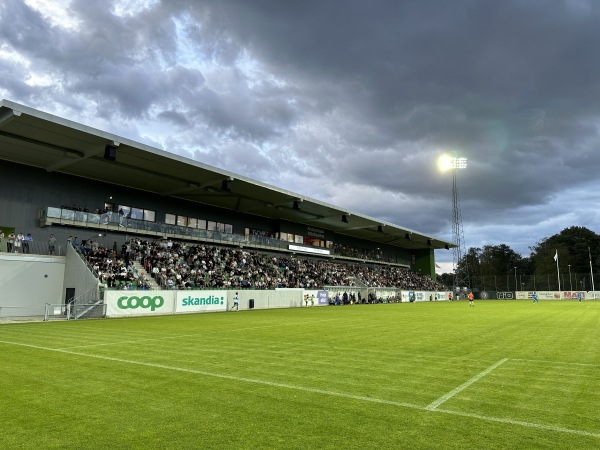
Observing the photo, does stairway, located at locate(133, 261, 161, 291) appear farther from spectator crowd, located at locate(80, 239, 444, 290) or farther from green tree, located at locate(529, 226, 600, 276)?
green tree, located at locate(529, 226, 600, 276)

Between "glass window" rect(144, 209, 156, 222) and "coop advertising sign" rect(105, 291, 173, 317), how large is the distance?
14.1 m

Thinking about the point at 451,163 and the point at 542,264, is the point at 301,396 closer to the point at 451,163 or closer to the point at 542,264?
the point at 451,163

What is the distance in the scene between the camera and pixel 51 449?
15.3 feet

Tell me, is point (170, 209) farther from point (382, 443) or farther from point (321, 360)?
point (382, 443)

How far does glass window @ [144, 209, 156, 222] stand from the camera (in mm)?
42156

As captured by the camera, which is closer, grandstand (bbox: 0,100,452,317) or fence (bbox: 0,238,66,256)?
grandstand (bbox: 0,100,452,317)

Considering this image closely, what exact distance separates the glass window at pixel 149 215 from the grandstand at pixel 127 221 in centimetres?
11

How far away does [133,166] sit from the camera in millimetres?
35156

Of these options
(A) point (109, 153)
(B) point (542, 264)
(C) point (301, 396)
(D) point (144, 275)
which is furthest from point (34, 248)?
(B) point (542, 264)

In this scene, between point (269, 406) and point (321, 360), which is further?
point (321, 360)

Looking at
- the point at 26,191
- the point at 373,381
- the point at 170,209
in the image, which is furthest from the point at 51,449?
the point at 170,209

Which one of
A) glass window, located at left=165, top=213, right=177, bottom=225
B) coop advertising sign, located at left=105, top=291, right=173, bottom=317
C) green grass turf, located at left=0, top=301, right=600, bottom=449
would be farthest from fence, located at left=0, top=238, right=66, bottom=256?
green grass turf, located at left=0, top=301, right=600, bottom=449

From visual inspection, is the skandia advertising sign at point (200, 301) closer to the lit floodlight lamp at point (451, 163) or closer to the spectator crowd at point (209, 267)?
the spectator crowd at point (209, 267)

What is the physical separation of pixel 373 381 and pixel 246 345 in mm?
6052
